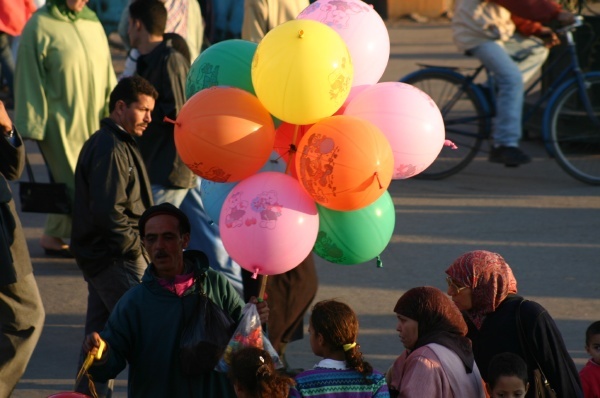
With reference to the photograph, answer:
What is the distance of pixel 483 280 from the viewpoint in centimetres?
459

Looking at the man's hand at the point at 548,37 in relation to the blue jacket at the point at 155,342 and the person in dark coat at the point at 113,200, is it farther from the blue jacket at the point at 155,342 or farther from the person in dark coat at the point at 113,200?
the blue jacket at the point at 155,342

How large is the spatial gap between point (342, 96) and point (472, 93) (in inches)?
234

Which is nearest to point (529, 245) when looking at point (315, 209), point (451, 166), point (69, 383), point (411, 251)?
point (411, 251)

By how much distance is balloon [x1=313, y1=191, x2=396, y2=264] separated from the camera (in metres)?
4.43

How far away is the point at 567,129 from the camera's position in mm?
10344

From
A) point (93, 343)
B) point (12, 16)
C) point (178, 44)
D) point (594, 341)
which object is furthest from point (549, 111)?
point (93, 343)

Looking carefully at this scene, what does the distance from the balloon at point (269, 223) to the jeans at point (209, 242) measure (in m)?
2.65

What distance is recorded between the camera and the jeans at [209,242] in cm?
707

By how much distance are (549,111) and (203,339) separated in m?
6.17

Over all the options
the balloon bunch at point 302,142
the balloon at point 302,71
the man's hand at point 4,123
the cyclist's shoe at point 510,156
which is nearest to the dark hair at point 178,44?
the man's hand at point 4,123

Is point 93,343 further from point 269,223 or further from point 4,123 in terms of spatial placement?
point 4,123

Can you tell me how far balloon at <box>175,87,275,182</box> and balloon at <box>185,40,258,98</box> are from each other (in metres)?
0.15

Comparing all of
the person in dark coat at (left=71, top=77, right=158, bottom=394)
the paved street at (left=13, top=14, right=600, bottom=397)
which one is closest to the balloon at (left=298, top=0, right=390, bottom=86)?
the person in dark coat at (left=71, top=77, right=158, bottom=394)

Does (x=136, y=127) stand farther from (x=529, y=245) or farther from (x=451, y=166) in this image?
(x=451, y=166)
